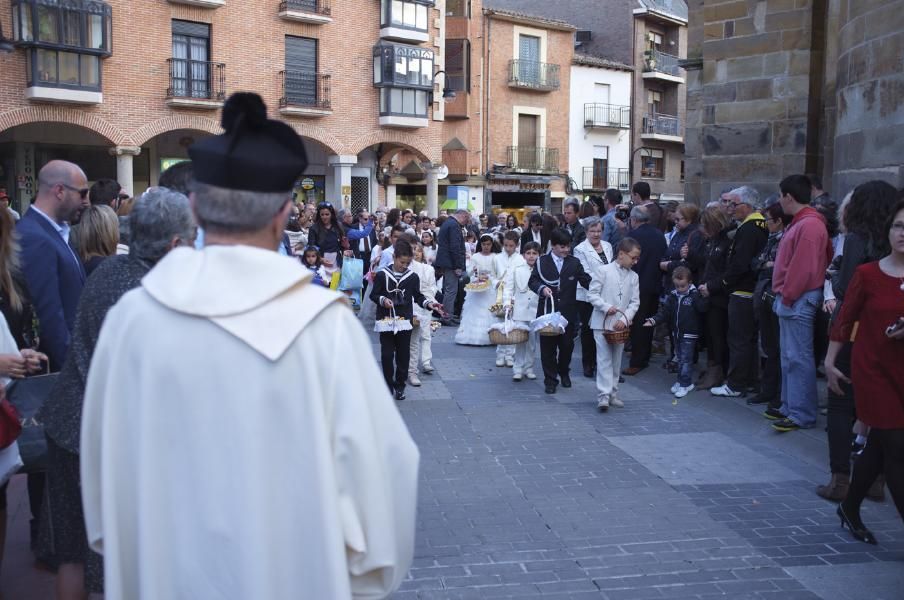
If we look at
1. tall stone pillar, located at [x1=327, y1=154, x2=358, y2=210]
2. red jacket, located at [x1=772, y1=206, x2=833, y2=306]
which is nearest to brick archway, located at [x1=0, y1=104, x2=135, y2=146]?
tall stone pillar, located at [x1=327, y1=154, x2=358, y2=210]

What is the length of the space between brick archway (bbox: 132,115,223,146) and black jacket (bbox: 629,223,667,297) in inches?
729

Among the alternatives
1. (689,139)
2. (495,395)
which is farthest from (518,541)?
(689,139)

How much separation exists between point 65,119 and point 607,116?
23554 millimetres

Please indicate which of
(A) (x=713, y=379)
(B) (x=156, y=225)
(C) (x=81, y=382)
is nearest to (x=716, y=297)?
(A) (x=713, y=379)

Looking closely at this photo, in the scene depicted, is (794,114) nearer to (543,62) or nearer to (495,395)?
(495,395)

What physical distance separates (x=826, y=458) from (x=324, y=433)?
5.70 meters

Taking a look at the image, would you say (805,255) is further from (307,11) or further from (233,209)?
(307,11)

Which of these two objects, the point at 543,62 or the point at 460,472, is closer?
the point at 460,472

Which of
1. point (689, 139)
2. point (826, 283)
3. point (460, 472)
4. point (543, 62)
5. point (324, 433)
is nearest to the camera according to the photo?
point (324, 433)

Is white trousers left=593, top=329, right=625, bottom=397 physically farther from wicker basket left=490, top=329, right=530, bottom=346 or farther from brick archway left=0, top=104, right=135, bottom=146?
brick archway left=0, top=104, right=135, bottom=146

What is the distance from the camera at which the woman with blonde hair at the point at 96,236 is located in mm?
4875

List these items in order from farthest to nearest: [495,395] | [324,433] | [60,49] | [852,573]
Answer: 1. [60,49]
2. [495,395]
3. [852,573]
4. [324,433]

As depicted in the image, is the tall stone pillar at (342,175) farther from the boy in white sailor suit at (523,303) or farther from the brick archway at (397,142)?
the boy in white sailor suit at (523,303)

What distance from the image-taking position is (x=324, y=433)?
6.83 feet
